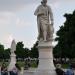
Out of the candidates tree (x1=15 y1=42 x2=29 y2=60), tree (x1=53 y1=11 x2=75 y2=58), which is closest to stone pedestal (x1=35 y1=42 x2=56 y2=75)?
tree (x1=53 y1=11 x2=75 y2=58)

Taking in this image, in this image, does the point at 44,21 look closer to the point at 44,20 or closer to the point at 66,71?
the point at 44,20

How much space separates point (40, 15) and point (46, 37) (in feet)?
5.50

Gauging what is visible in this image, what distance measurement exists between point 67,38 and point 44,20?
67132mm

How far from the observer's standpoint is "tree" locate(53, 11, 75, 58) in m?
95.8

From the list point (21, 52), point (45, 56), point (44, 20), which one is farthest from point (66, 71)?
point (21, 52)

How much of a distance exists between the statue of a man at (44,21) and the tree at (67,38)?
59094 mm

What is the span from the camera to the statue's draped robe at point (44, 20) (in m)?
31.2

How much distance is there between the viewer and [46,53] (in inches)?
1230

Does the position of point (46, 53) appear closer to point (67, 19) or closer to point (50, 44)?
point (50, 44)

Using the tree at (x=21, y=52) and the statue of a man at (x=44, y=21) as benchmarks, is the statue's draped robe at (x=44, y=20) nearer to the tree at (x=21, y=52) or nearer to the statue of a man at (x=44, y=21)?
the statue of a man at (x=44, y=21)

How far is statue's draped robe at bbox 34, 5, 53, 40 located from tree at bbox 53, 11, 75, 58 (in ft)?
194

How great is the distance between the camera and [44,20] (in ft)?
103

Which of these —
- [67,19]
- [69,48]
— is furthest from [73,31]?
[67,19]

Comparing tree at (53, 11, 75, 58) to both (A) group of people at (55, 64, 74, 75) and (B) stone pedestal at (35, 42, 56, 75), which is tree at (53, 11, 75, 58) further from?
(A) group of people at (55, 64, 74, 75)
